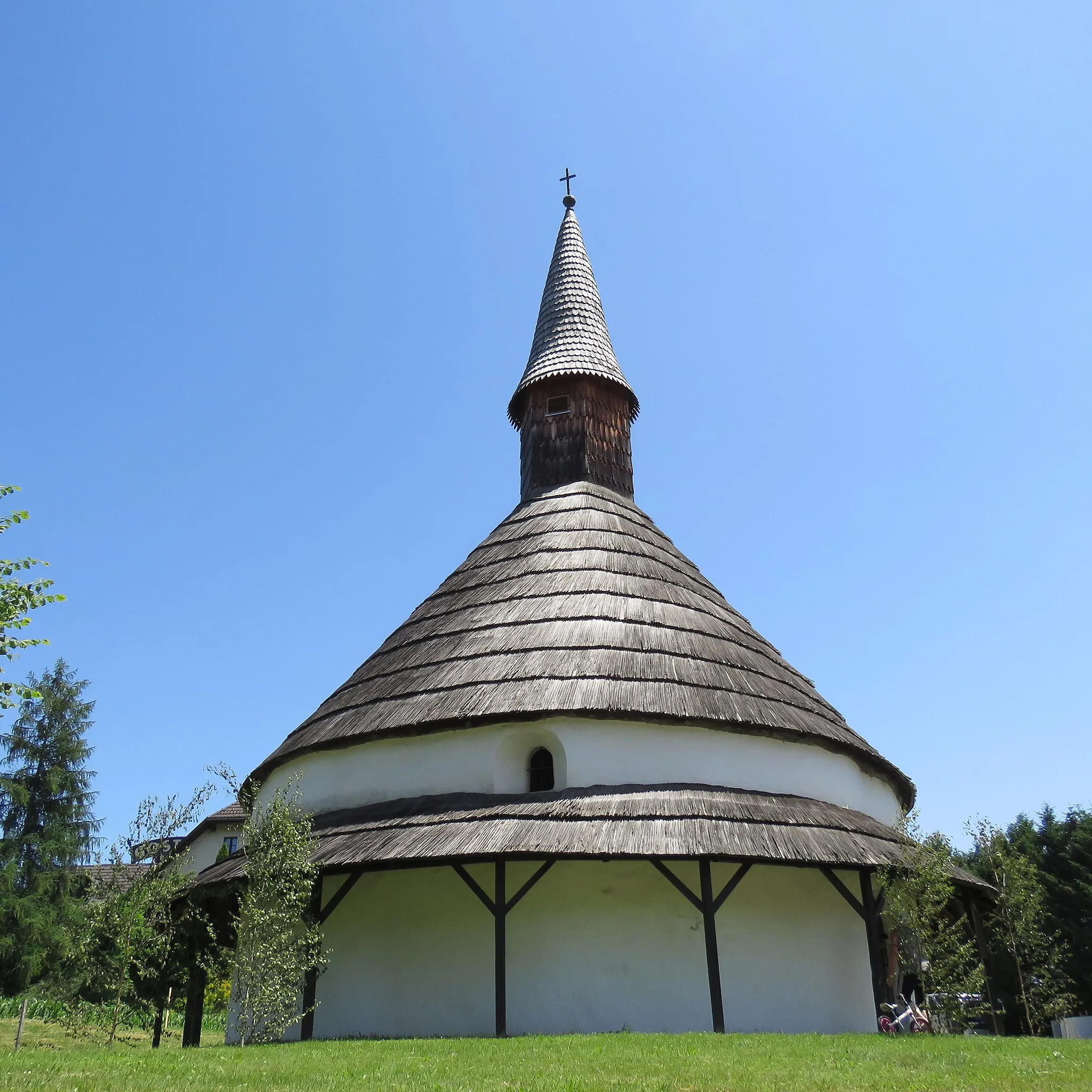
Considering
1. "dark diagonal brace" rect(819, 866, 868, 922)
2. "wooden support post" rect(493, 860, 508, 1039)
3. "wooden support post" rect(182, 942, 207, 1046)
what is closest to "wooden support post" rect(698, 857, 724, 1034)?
"dark diagonal brace" rect(819, 866, 868, 922)

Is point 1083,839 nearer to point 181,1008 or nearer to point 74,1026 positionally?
point 181,1008

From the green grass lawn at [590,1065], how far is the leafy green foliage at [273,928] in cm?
65

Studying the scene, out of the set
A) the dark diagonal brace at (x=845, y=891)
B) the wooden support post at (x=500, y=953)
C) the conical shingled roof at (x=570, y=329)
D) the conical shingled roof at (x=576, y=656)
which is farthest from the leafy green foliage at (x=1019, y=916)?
the conical shingled roof at (x=570, y=329)

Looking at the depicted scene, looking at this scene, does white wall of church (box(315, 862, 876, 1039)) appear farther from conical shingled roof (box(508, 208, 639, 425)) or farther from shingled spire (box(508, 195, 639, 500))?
conical shingled roof (box(508, 208, 639, 425))

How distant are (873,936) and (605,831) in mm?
4356

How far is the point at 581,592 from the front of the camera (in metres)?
17.3

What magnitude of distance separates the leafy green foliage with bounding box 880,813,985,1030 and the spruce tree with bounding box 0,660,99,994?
92.5ft

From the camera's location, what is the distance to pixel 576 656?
15562mm

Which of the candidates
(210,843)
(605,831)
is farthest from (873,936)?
(210,843)

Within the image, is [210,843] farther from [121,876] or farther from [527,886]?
[527,886]

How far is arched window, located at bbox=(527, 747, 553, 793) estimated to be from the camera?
15.3 meters

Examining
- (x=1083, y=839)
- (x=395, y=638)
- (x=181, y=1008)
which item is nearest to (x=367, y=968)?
(x=395, y=638)

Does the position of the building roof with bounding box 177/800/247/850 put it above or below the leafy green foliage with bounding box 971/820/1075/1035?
above

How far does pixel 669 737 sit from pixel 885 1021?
4864 millimetres
